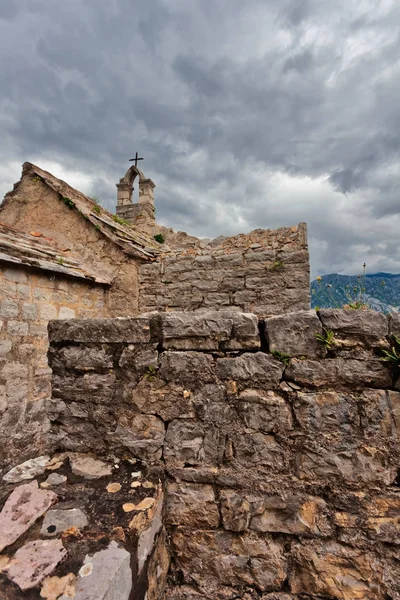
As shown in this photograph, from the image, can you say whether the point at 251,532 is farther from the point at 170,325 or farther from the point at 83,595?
the point at 170,325

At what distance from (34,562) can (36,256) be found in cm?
407

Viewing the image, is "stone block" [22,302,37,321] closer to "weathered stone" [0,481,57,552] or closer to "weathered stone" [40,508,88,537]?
"weathered stone" [0,481,57,552]

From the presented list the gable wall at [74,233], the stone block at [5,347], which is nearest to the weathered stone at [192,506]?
the stone block at [5,347]

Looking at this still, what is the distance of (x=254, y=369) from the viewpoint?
1.89m

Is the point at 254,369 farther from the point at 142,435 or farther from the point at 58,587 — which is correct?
the point at 58,587

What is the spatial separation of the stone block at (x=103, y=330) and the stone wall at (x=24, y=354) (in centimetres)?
235

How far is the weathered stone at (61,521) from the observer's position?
1.53 metres

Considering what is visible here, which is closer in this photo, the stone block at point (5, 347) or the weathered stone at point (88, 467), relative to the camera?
the weathered stone at point (88, 467)

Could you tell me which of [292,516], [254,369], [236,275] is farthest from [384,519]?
[236,275]

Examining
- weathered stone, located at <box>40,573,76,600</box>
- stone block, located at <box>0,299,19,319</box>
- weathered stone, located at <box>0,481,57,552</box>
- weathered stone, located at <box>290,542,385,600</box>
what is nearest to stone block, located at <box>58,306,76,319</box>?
stone block, located at <box>0,299,19,319</box>

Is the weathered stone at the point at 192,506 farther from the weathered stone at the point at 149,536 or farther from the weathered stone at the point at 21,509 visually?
the weathered stone at the point at 21,509

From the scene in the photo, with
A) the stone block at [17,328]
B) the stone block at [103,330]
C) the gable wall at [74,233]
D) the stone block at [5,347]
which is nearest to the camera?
the stone block at [103,330]

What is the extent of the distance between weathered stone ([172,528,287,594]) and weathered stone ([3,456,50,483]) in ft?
3.10

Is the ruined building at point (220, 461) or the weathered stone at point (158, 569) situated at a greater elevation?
the ruined building at point (220, 461)
